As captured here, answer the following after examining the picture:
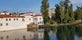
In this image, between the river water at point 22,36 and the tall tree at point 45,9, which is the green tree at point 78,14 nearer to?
the tall tree at point 45,9

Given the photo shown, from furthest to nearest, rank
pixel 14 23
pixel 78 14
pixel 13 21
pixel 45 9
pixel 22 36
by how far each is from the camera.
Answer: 1. pixel 78 14
2. pixel 45 9
3. pixel 13 21
4. pixel 14 23
5. pixel 22 36

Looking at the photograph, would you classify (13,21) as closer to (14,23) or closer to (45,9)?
(14,23)

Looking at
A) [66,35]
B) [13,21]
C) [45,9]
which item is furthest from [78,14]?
[66,35]

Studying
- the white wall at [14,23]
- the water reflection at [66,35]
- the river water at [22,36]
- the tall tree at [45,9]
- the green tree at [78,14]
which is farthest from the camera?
the green tree at [78,14]

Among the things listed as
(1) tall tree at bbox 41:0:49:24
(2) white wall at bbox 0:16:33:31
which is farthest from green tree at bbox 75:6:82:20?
(2) white wall at bbox 0:16:33:31

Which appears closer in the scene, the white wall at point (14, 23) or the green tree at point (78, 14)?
the white wall at point (14, 23)

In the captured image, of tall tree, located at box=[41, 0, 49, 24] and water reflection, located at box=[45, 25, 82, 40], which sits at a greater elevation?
tall tree, located at box=[41, 0, 49, 24]

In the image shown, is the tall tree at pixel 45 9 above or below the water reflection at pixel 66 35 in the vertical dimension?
above

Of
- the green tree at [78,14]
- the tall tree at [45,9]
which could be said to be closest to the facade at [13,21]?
the tall tree at [45,9]

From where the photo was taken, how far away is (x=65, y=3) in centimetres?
8094

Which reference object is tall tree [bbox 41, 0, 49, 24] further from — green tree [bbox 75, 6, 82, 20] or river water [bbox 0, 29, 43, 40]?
river water [bbox 0, 29, 43, 40]

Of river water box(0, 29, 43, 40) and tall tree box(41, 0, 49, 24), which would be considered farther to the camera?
tall tree box(41, 0, 49, 24)

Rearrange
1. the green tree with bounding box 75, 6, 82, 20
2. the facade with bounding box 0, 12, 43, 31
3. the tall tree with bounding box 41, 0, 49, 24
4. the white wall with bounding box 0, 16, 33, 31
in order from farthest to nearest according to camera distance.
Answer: the green tree with bounding box 75, 6, 82, 20, the tall tree with bounding box 41, 0, 49, 24, the facade with bounding box 0, 12, 43, 31, the white wall with bounding box 0, 16, 33, 31

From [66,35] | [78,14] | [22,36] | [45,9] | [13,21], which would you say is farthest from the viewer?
[78,14]
